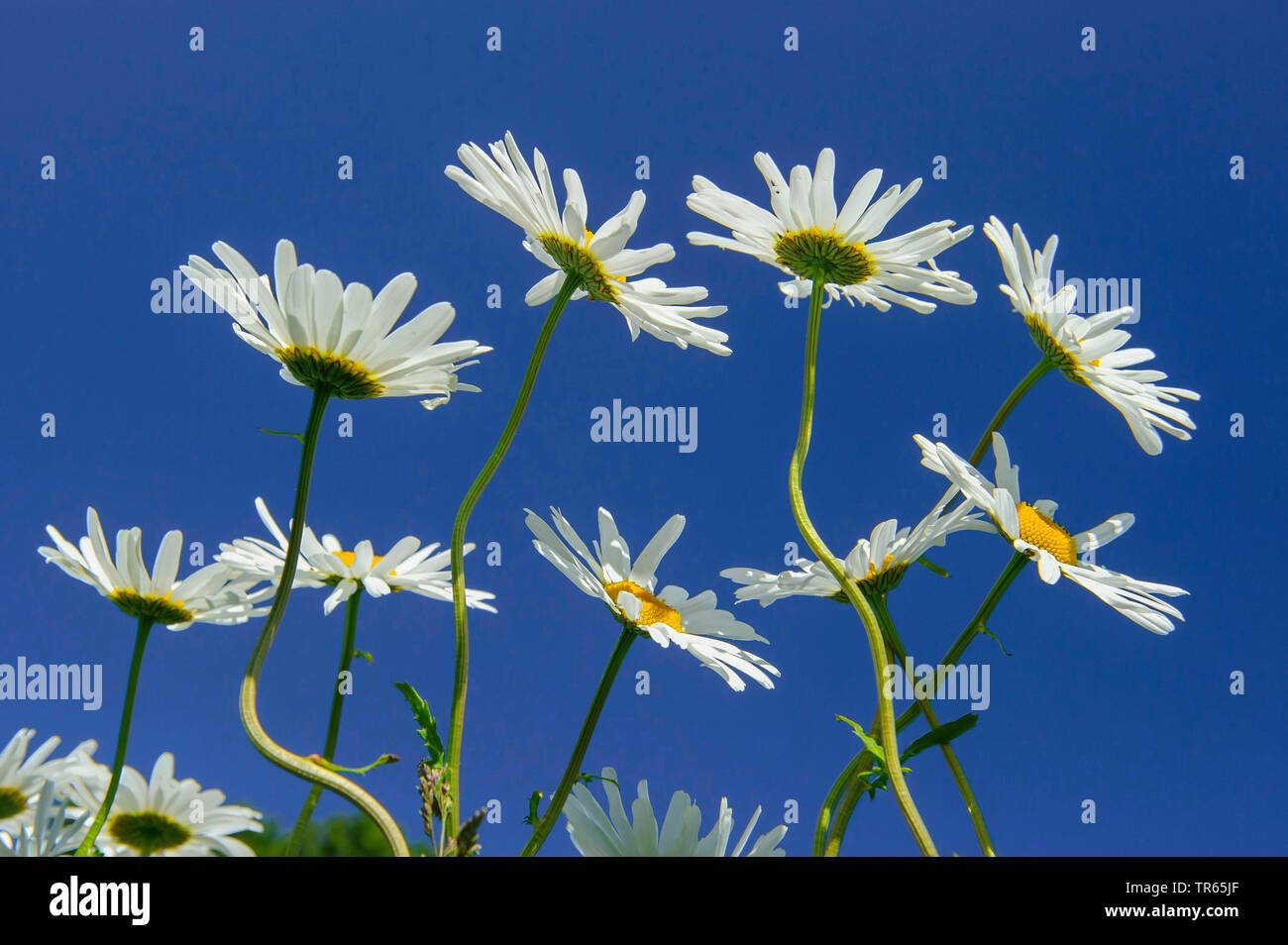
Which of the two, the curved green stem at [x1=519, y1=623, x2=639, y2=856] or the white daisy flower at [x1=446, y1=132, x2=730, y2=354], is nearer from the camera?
the curved green stem at [x1=519, y1=623, x2=639, y2=856]

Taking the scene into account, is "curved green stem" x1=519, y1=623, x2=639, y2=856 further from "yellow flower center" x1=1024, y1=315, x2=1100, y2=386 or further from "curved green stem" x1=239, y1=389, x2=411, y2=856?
"yellow flower center" x1=1024, y1=315, x2=1100, y2=386

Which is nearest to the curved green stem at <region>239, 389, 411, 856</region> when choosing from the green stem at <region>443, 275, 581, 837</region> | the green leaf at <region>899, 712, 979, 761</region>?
the green stem at <region>443, 275, 581, 837</region>

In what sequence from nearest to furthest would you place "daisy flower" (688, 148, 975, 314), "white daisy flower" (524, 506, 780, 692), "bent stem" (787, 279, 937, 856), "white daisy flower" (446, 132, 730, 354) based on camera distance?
"bent stem" (787, 279, 937, 856)
"white daisy flower" (524, 506, 780, 692)
"white daisy flower" (446, 132, 730, 354)
"daisy flower" (688, 148, 975, 314)

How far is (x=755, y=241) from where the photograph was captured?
162 cm

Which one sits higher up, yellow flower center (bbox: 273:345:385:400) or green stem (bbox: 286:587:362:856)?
yellow flower center (bbox: 273:345:385:400)

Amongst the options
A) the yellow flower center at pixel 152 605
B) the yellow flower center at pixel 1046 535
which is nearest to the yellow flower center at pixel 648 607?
the yellow flower center at pixel 1046 535

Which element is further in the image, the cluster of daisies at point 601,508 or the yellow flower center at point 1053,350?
the yellow flower center at point 1053,350

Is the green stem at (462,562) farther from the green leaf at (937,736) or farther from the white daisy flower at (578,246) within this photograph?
the green leaf at (937,736)

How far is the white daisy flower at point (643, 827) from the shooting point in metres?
1.25

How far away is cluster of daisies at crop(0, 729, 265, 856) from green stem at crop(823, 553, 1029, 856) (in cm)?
73

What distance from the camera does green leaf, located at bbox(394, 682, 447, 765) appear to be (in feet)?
3.76

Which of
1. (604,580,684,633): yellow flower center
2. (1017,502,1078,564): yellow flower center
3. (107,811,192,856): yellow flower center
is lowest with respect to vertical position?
(107,811,192,856): yellow flower center

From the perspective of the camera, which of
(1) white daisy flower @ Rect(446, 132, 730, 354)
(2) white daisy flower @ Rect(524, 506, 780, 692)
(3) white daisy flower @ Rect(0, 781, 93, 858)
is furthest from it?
(1) white daisy flower @ Rect(446, 132, 730, 354)
